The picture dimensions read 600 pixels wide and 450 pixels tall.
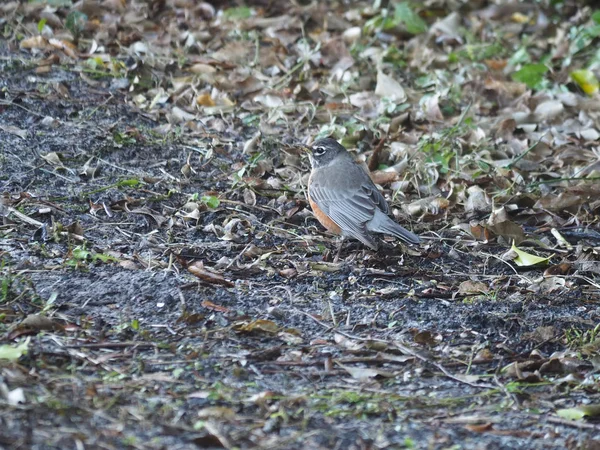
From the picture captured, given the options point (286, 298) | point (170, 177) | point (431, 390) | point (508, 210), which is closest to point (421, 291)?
point (286, 298)

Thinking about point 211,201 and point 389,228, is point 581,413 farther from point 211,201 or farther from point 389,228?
point 211,201

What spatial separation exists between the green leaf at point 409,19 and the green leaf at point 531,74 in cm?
142

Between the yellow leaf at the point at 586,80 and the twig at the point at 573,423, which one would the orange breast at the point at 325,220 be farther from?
the yellow leaf at the point at 586,80

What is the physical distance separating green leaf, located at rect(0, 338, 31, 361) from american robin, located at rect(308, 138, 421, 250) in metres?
2.59

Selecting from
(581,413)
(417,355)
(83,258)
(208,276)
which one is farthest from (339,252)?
(581,413)

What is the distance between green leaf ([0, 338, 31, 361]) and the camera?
4059 millimetres

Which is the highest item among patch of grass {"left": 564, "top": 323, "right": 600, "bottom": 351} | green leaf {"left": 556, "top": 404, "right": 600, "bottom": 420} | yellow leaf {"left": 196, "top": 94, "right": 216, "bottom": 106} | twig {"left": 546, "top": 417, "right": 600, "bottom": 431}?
yellow leaf {"left": 196, "top": 94, "right": 216, "bottom": 106}

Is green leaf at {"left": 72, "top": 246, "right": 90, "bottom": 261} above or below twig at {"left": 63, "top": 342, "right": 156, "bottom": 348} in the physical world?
above

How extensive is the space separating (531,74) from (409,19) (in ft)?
5.71

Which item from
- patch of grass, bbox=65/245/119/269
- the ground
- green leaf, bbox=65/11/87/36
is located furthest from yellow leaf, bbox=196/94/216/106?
patch of grass, bbox=65/245/119/269

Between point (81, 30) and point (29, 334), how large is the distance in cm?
547

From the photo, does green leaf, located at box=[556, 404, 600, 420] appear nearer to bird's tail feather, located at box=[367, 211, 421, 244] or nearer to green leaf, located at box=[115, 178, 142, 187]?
bird's tail feather, located at box=[367, 211, 421, 244]

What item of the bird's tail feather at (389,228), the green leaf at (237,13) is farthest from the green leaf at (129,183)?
the green leaf at (237,13)

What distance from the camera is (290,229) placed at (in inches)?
256
